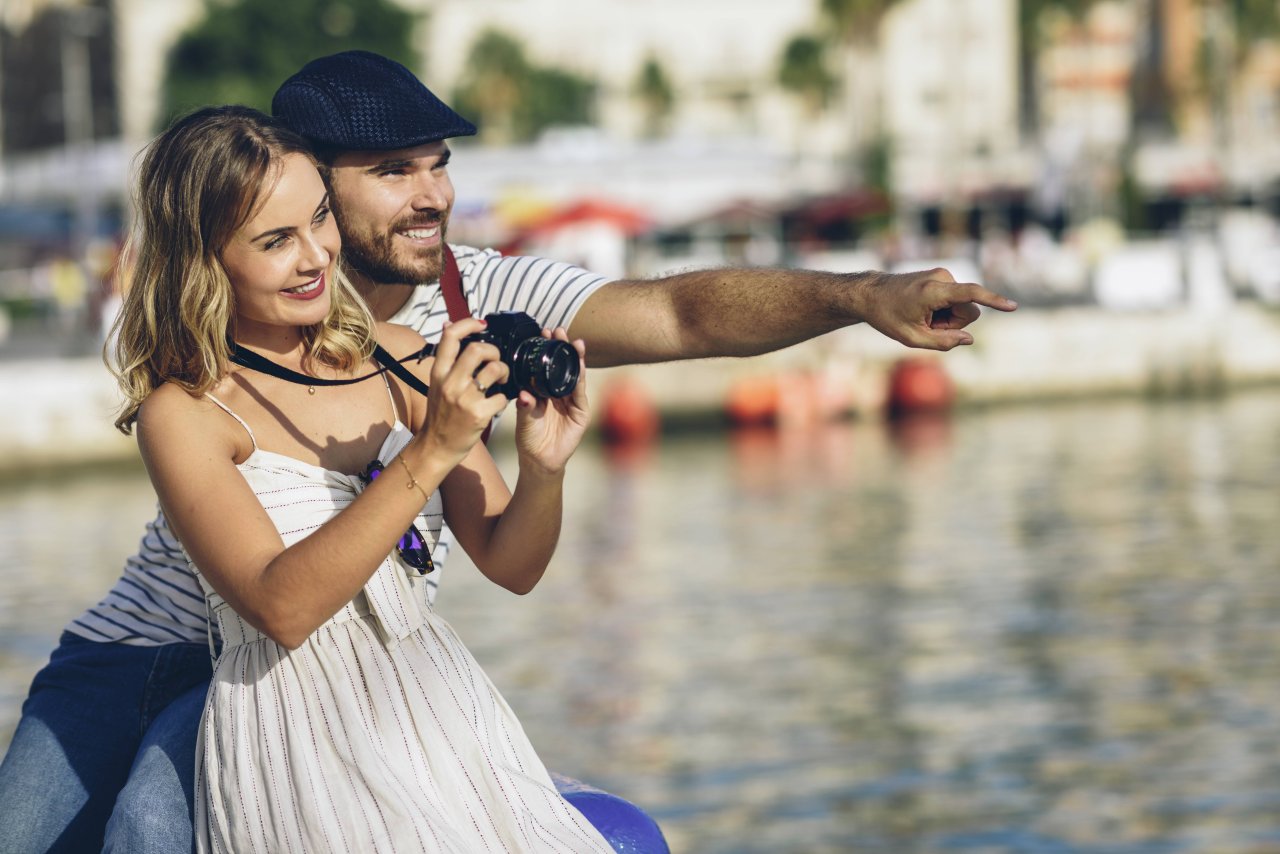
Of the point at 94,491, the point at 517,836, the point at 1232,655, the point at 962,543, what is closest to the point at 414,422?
the point at 517,836

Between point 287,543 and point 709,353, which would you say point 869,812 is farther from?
→ point 287,543

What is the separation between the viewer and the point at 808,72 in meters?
93.7

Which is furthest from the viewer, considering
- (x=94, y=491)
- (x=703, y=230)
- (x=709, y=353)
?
(x=703, y=230)

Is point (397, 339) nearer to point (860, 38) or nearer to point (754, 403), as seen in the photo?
point (754, 403)

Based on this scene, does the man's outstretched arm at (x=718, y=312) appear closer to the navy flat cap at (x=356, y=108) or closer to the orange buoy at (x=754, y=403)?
the navy flat cap at (x=356, y=108)

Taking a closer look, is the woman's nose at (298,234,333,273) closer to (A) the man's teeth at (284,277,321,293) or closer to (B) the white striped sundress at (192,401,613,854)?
(A) the man's teeth at (284,277,321,293)

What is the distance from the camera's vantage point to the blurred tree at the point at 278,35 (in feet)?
246

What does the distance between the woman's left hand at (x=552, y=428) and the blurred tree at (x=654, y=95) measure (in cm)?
9368

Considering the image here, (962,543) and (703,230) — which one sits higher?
(703,230)

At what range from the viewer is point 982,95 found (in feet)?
346

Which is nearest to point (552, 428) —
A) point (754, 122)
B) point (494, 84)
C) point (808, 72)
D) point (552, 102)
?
point (494, 84)

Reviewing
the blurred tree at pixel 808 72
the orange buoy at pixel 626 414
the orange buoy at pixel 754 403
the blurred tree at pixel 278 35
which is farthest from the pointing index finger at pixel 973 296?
the blurred tree at pixel 808 72

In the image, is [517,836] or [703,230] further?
[703,230]

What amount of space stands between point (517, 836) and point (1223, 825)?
22.6 feet
